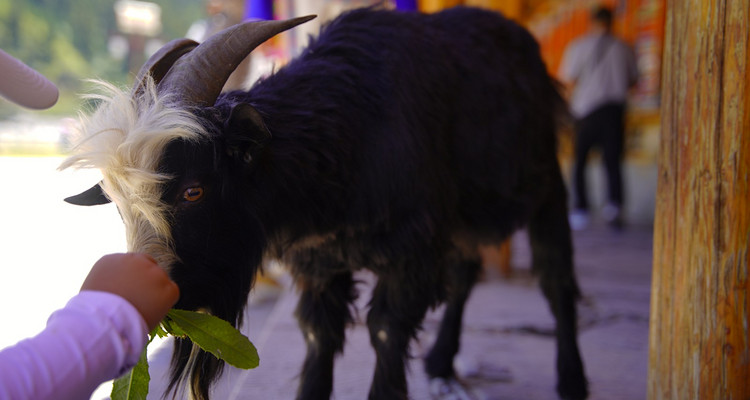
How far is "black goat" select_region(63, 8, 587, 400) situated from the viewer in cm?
176

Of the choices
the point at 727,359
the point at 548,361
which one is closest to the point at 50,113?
the point at 548,361

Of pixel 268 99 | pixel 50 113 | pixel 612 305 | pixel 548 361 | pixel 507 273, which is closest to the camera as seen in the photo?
pixel 268 99

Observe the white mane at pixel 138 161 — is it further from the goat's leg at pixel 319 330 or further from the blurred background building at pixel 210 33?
the goat's leg at pixel 319 330

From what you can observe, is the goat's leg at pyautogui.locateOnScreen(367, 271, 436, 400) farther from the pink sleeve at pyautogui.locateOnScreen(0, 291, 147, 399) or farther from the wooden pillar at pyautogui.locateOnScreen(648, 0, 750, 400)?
the pink sleeve at pyautogui.locateOnScreen(0, 291, 147, 399)

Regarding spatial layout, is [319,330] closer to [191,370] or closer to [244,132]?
[191,370]

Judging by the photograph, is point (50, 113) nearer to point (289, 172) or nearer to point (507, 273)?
point (507, 273)

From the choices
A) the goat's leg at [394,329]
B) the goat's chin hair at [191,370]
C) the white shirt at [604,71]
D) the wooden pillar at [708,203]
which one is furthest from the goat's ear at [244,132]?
the white shirt at [604,71]

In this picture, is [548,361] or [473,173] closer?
[473,173]

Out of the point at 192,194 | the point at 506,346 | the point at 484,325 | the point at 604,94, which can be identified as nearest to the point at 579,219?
the point at 604,94

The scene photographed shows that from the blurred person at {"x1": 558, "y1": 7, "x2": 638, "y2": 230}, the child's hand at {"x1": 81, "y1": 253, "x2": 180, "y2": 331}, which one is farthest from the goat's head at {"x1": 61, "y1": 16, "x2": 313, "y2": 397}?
the blurred person at {"x1": 558, "y1": 7, "x2": 638, "y2": 230}

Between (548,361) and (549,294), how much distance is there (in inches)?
19.6

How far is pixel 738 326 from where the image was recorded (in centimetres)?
194

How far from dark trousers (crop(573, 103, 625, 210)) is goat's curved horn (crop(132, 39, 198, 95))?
5813 mm

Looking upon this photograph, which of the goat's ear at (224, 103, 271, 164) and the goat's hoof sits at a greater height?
the goat's ear at (224, 103, 271, 164)
